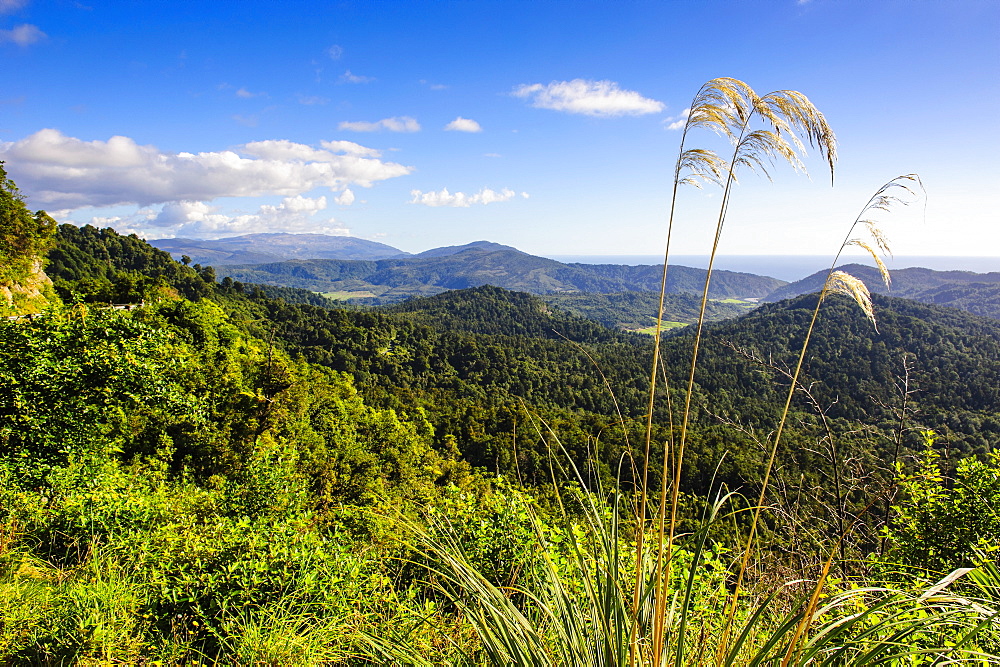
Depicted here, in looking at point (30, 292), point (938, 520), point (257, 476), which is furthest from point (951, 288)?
point (30, 292)

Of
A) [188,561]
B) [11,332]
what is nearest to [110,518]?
[188,561]

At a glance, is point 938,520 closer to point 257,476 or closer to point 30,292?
point 257,476

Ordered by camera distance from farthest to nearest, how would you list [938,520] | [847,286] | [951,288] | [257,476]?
[951,288] < [257,476] < [938,520] < [847,286]

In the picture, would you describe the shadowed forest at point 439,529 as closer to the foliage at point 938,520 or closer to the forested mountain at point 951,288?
the foliage at point 938,520

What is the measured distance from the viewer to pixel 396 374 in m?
59.5

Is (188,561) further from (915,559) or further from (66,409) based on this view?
(915,559)

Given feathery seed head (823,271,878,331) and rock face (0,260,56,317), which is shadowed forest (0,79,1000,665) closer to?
feathery seed head (823,271,878,331)

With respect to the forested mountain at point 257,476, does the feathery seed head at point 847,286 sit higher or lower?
higher

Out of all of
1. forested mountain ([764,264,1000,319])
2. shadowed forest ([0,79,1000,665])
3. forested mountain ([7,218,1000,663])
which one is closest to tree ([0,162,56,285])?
shadowed forest ([0,79,1000,665])

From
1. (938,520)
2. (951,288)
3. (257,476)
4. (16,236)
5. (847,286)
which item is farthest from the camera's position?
(951,288)

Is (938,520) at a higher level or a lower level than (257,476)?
higher

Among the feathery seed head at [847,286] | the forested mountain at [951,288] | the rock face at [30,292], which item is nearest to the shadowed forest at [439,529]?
the feathery seed head at [847,286]

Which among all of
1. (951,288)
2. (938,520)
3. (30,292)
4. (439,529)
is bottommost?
(938,520)

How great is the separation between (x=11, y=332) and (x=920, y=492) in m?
10.5
